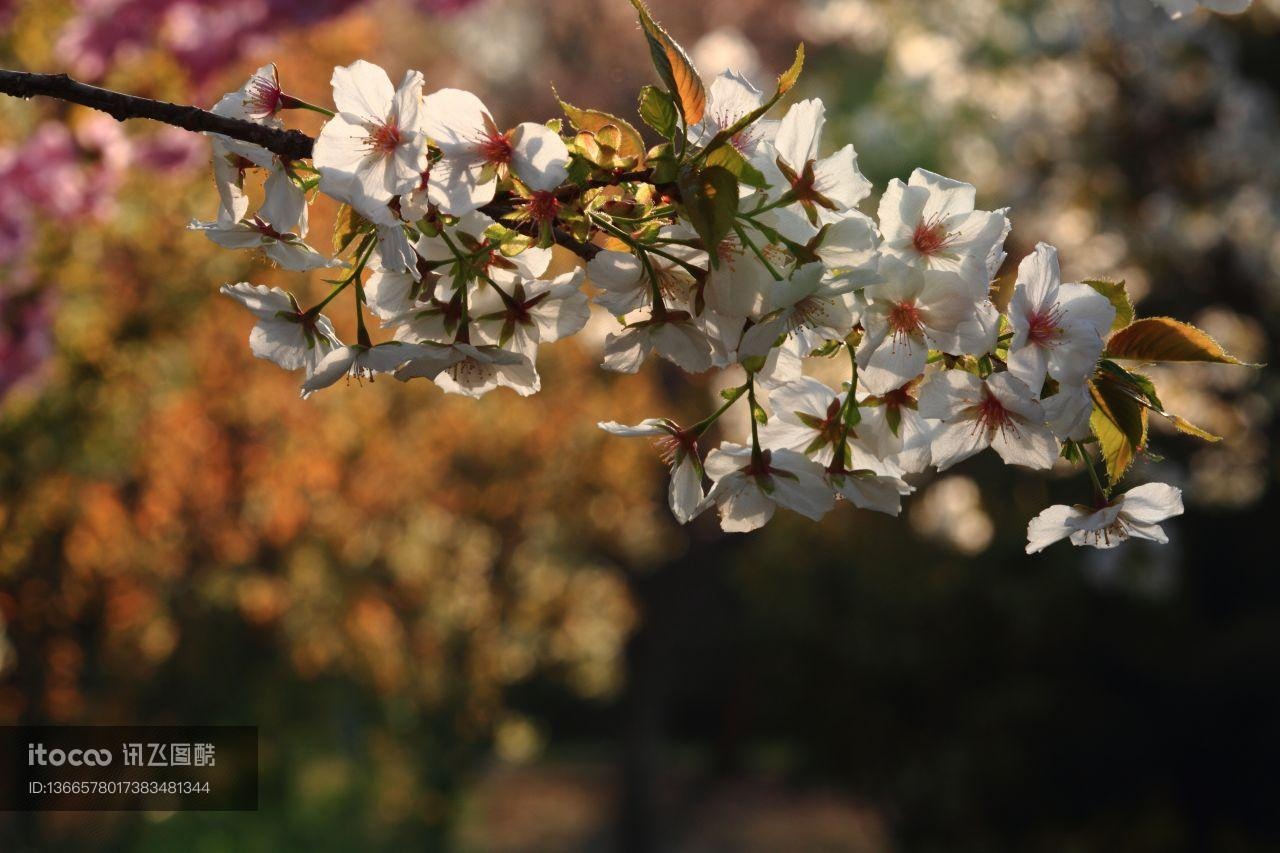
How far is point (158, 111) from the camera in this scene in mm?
761

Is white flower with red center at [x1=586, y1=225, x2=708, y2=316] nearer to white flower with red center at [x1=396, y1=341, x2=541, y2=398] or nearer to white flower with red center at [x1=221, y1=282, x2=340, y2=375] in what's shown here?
white flower with red center at [x1=396, y1=341, x2=541, y2=398]

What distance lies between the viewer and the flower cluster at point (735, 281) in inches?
28.6

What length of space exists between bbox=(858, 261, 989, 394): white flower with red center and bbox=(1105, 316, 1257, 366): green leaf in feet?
0.32

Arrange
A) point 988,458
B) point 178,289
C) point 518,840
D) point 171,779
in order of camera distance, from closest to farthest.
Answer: point 178,289 < point 171,779 < point 988,458 < point 518,840

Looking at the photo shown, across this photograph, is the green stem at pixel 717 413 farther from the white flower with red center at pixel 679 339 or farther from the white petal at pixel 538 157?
the white petal at pixel 538 157

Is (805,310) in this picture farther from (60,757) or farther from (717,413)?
(60,757)

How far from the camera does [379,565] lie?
6066mm

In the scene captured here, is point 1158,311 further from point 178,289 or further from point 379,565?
point 178,289

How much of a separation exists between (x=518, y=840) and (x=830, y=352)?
8823mm

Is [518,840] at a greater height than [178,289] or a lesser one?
lesser

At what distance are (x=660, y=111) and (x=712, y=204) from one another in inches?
3.5

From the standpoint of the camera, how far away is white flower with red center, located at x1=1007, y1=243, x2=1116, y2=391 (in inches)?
29.1

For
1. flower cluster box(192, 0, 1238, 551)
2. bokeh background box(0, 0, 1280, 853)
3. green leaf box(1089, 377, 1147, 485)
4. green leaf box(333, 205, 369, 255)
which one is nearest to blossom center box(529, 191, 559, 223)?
flower cluster box(192, 0, 1238, 551)

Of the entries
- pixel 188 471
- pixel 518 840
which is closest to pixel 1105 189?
pixel 188 471
